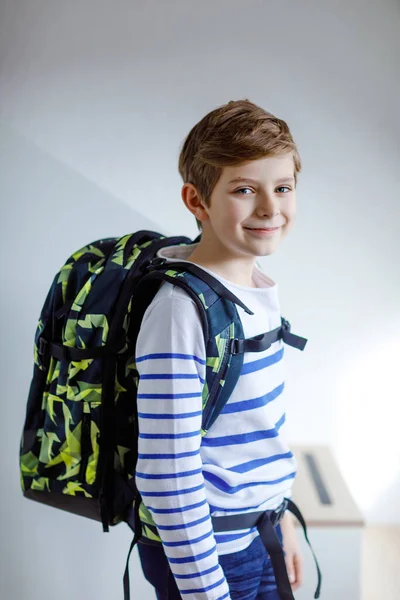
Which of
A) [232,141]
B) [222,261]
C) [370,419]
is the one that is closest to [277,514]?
[222,261]

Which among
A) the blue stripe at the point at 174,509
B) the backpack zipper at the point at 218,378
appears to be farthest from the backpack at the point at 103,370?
the blue stripe at the point at 174,509

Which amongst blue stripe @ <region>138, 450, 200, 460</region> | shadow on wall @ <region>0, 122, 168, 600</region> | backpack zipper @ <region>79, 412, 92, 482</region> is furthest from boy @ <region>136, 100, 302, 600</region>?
shadow on wall @ <region>0, 122, 168, 600</region>

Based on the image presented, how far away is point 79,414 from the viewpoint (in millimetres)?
986

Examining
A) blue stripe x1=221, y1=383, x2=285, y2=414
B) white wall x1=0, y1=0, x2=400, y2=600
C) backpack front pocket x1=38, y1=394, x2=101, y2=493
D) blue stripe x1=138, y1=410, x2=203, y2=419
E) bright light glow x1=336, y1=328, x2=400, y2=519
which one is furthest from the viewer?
bright light glow x1=336, y1=328, x2=400, y2=519

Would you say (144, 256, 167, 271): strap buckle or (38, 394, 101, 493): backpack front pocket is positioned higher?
(144, 256, 167, 271): strap buckle

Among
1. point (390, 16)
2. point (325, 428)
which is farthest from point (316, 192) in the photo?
point (325, 428)

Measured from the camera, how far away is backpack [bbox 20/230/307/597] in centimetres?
83

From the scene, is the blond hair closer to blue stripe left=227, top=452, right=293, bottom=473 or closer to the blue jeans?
blue stripe left=227, top=452, right=293, bottom=473

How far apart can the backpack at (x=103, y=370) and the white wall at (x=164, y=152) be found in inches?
20.4

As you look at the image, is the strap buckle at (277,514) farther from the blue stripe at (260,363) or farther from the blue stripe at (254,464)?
the blue stripe at (260,363)

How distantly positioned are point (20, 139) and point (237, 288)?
0.92 m

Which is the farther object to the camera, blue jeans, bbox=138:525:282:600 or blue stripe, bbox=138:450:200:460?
blue jeans, bbox=138:525:282:600

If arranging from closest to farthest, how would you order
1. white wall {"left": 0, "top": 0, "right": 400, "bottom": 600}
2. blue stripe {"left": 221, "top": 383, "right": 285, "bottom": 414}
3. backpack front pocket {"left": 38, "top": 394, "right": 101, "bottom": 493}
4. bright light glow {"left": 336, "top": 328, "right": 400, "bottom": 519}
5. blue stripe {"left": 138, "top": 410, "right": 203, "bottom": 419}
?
1. blue stripe {"left": 138, "top": 410, "right": 203, "bottom": 419}
2. blue stripe {"left": 221, "top": 383, "right": 285, "bottom": 414}
3. backpack front pocket {"left": 38, "top": 394, "right": 101, "bottom": 493}
4. white wall {"left": 0, "top": 0, "right": 400, "bottom": 600}
5. bright light glow {"left": 336, "top": 328, "right": 400, "bottom": 519}

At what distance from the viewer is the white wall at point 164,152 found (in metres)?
1.50
